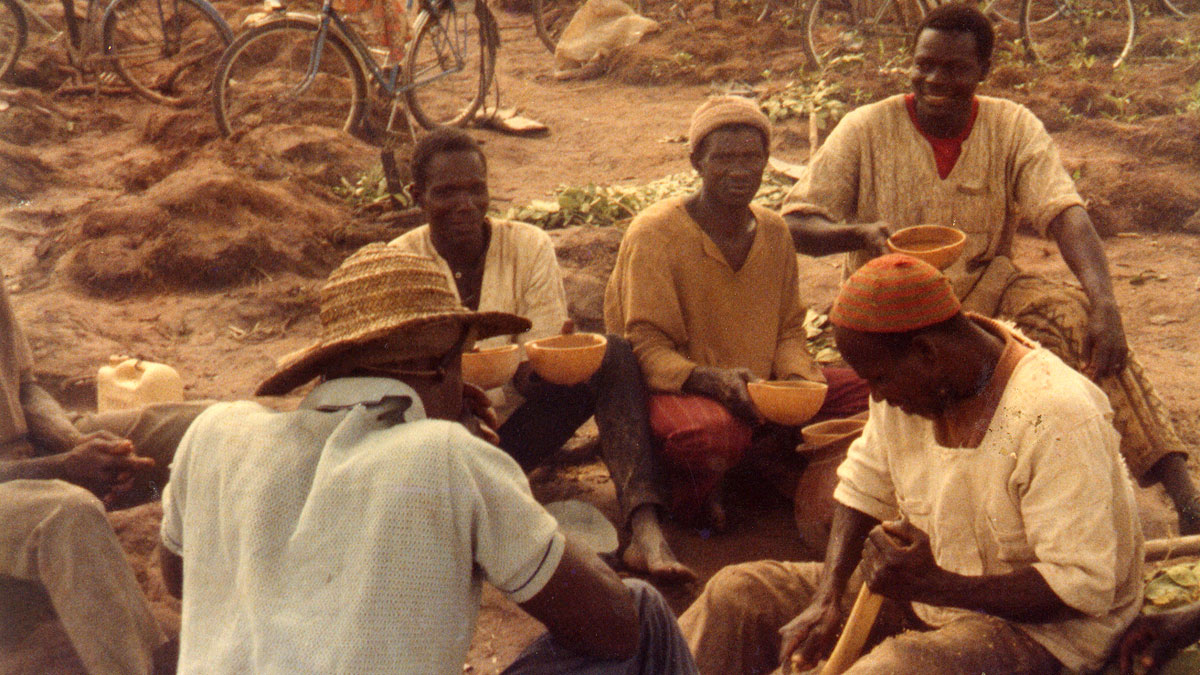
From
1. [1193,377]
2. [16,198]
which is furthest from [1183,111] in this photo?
[16,198]

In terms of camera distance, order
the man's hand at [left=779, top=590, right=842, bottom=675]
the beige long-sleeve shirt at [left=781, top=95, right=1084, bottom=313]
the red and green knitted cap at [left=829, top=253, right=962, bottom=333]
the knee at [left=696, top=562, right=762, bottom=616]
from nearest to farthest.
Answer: the red and green knitted cap at [left=829, top=253, right=962, bottom=333] < the man's hand at [left=779, top=590, right=842, bottom=675] < the knee at [left=696, top=562, right=762, bottom=616] < the beige long-sleeve shirt at [left=781, top=95, right=1084, bottom=313]

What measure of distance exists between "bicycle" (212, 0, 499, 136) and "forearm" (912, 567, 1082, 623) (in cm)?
602

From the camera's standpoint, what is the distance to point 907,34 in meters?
8.71

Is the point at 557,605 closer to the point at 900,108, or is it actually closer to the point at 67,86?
Answer: the point at 900,108

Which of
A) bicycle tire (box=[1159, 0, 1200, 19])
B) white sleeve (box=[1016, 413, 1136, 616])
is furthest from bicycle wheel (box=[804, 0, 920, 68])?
white sleeve (box=[1016, 413, 1136, 616])

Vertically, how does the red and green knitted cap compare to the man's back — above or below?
above

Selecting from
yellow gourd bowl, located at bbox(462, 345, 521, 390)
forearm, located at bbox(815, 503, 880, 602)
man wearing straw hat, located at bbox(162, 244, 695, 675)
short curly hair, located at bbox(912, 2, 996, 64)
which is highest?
short curly hair, located at bbox(912, 2, 996, 64)

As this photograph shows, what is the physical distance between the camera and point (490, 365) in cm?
311

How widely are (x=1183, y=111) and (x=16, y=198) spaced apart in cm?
705

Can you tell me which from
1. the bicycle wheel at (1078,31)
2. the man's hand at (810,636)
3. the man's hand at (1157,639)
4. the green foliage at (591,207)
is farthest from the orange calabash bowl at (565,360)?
the bicycle wheel at (1078,31)

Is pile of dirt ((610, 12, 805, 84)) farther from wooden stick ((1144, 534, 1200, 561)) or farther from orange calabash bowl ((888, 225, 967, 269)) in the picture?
wooden stick ((1144, 534, 1200, 561))

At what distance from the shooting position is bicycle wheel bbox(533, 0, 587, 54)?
417 inches

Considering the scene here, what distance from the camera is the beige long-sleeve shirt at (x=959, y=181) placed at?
3631 millimetres

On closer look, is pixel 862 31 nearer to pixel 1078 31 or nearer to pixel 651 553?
pixel 1078 31
